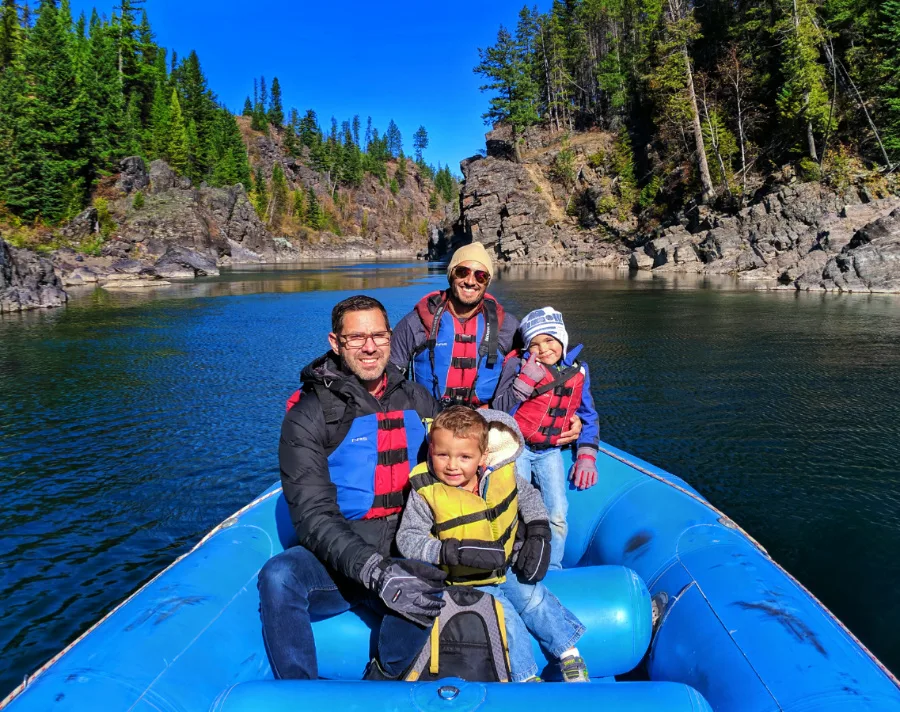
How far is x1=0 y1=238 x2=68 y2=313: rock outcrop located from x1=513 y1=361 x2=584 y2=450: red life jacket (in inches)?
985

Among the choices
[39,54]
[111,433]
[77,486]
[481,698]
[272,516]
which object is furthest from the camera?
[39,54]

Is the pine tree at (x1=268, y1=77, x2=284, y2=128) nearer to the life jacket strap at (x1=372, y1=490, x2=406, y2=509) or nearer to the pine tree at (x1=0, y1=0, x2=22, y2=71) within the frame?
the pine tree at (x1=0, y1=0, x2=22, y2=71)

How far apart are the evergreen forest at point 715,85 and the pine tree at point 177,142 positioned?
110 feet

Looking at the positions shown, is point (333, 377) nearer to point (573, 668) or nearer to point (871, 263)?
point (573, 668)

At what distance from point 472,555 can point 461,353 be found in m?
1.75

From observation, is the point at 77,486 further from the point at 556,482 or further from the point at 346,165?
the point at 346,165

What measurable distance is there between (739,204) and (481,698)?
3878 centimetres

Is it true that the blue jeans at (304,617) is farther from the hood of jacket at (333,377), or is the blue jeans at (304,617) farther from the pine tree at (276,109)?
the pine tree at (276,109)

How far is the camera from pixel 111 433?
28.5 feet

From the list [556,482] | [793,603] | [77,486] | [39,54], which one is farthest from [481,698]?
[39,54]

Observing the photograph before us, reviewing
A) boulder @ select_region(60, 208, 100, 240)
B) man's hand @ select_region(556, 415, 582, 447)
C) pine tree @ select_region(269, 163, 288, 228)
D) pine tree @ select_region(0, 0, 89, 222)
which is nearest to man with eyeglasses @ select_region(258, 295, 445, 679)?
man's hand @ select_region(556, 415, 582, 447)

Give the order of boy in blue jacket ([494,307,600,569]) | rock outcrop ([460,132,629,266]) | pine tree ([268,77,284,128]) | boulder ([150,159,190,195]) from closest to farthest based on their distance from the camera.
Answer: boy in blue jacket ([494,307,600,569]) < rock outcrop ([460,132,629,266]) < boulder ([150,159,190,195]) < pine tree ([268,77,284,128])

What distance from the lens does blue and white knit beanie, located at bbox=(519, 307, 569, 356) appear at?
409 centimetres

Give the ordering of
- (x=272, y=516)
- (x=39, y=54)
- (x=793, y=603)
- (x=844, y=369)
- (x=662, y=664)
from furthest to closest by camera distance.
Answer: (x=39, y=54), (x=844, y=369), (x=272, y=516), (x=662, y=664), (x=793, y=603)
